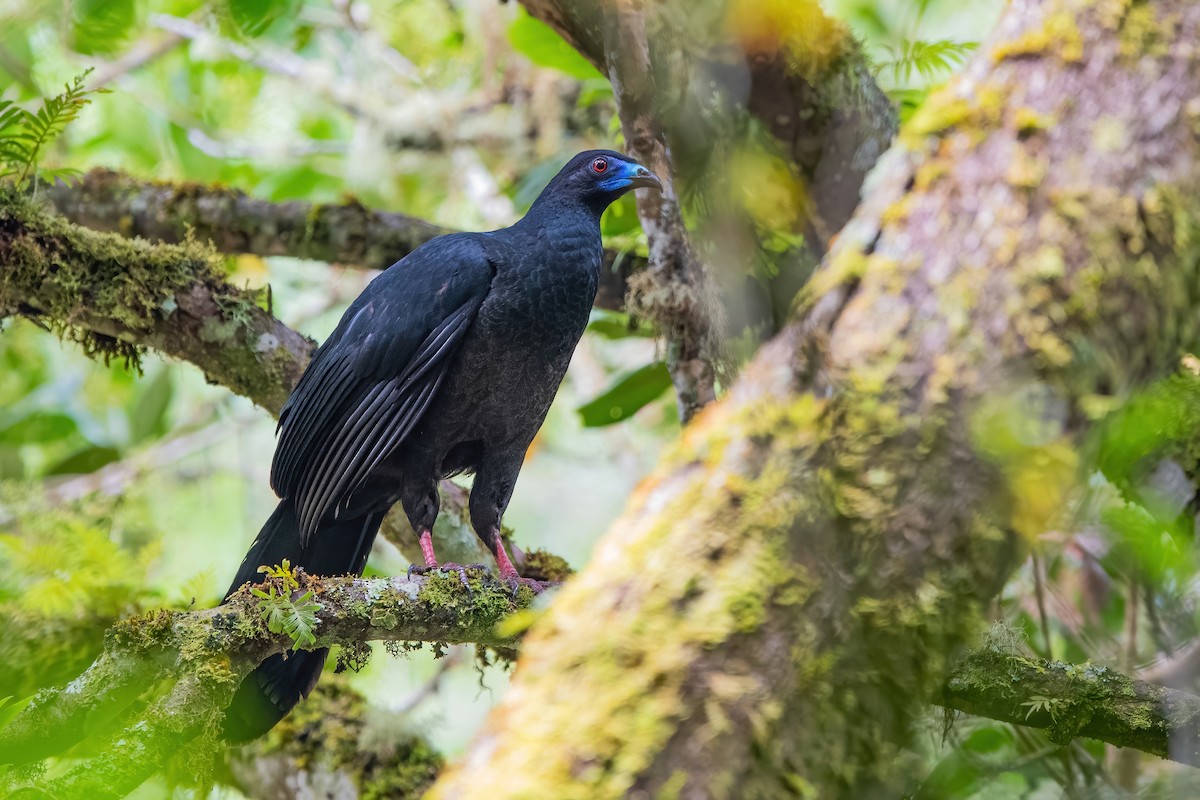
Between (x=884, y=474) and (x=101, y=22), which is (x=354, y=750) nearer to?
(x=101, y=22)

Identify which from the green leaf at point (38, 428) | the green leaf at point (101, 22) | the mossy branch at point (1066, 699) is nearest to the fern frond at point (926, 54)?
the mossy branch at point (1066, 699)

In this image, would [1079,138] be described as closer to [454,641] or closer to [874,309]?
[874,309]

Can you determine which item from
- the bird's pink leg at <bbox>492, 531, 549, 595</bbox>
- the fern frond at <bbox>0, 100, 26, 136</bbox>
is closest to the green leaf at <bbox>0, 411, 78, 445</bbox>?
the fern frond at <bbox>0, 100, 26, 136</bbox>

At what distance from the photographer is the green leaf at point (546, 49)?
4621mm

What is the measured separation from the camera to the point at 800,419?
4.82ft

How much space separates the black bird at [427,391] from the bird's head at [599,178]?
1cm

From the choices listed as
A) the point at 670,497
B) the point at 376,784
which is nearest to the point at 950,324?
the point at 670,497

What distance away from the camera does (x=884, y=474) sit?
1407mm

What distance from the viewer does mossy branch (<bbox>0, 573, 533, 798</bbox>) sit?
2396 millimetres

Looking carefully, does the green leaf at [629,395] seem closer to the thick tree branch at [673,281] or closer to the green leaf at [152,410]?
the thick tree branch at [673,281]

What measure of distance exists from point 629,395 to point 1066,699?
2304mm

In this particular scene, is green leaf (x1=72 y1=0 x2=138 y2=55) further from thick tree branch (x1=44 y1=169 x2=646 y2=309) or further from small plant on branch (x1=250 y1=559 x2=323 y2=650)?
small plant on branch (x1=250 y1=559 x2=323 y2=650)

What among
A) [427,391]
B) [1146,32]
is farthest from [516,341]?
[1146,32]

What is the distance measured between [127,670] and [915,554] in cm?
206
